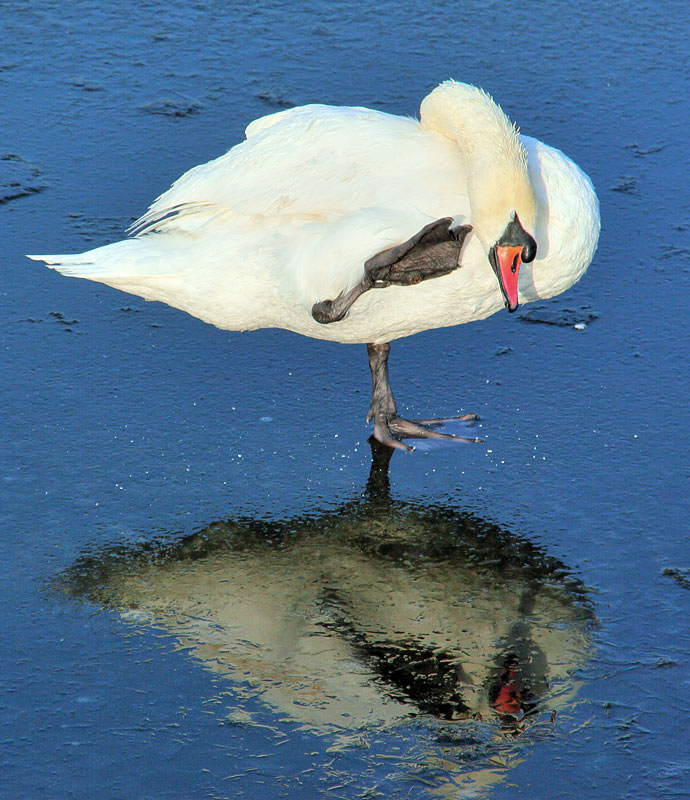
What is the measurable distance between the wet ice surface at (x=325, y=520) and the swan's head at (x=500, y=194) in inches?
32.3

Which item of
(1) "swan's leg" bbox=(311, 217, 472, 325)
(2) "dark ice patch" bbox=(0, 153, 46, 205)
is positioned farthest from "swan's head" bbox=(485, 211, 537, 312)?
(2) "dark ice patch" bbox=(0, 153, 46, 205)

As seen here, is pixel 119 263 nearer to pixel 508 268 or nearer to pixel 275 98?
pixel 508 268

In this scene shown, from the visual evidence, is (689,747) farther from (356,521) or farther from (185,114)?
(185,114)

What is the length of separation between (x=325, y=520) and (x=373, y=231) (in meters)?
0.98

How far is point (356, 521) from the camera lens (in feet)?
13.5

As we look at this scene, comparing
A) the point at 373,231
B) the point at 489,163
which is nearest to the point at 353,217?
the point at 373,231

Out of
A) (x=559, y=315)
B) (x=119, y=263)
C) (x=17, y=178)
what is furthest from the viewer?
(x=17, y=178)

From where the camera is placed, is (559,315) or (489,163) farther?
(559,315)

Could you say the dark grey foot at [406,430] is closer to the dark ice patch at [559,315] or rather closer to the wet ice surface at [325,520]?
the wet ice surface at [325,520]

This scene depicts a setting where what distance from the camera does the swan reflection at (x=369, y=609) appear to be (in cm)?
328

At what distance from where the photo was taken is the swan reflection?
10.8 feet

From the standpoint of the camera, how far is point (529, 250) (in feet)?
12.8

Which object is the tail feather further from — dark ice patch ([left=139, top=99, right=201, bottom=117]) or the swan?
dark ice patch ([left=139, top=99, right=201, bottom=117])

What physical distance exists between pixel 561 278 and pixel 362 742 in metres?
1.96
